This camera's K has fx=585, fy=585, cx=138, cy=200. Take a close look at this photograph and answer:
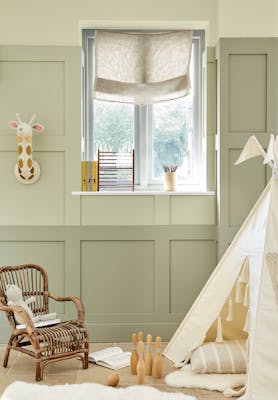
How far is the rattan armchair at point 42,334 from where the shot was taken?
371 cm

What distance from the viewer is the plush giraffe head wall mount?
439 cm

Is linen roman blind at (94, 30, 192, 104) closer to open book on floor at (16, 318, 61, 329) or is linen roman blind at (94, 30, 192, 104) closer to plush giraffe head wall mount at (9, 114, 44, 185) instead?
plush giraffe head wall mount at (9, 114, 44, 185)

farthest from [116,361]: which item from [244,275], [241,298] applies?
[244,275]

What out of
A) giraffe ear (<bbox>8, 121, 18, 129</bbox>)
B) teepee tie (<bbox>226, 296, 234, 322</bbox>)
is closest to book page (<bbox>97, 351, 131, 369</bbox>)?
teepee tie (<bbox>226, 296, 234, 322</bbox>)

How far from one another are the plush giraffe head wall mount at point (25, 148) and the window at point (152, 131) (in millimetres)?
555

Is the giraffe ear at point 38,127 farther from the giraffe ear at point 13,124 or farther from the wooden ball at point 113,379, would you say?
the wooden ball at point 113,379

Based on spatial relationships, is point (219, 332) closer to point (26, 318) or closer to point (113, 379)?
point (113, 379)

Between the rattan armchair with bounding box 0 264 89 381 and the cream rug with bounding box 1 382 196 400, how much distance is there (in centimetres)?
25

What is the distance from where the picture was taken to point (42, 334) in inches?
147

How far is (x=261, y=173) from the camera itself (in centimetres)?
450

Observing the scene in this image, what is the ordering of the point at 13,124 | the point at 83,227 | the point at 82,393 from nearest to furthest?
the point at 82,393, the point at 13,124, the point at 83,227

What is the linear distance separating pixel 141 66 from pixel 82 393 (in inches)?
105

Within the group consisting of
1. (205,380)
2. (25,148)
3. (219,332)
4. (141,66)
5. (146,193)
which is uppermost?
(141,66)

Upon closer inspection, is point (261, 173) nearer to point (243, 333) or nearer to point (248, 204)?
point (248, 204)
